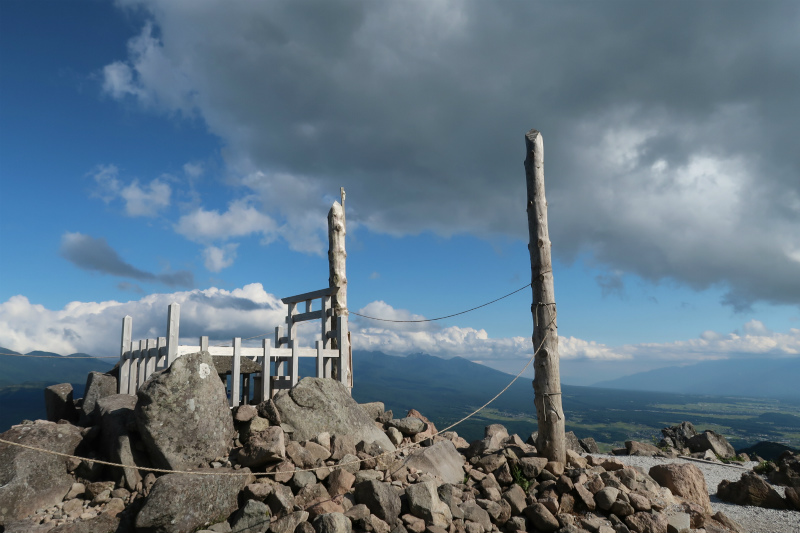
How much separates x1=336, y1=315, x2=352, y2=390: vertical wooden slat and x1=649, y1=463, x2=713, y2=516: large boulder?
27.2ft

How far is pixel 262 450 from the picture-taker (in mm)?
9086

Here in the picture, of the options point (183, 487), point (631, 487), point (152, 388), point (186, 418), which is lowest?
point (631, 487)

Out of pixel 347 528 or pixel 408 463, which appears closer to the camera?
pixel 347 528

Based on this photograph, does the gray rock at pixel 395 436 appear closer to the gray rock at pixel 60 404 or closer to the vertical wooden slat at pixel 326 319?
the vertical wooden slat at pixel 326 319

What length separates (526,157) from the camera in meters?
12.3

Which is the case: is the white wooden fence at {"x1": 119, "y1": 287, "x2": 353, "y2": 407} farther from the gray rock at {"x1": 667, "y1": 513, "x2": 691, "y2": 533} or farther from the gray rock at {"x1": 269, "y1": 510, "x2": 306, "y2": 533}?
the gray rock at {"x1": 667, "y1": 513, "x2": 691, "y2": 533}

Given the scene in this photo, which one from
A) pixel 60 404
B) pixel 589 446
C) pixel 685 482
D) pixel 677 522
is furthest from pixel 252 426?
pixel 589 446

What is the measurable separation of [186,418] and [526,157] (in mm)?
9563

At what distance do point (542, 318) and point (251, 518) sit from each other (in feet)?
24.0

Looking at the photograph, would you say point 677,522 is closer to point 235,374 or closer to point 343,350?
point 343,350

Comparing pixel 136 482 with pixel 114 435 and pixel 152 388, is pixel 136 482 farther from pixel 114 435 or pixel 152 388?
pixel 152 388

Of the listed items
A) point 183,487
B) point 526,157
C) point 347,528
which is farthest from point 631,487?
point 183,487

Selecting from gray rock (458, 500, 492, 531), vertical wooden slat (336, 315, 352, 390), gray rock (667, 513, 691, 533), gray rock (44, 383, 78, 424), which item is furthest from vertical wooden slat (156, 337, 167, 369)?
gray rock (667, 513, 691, 533)

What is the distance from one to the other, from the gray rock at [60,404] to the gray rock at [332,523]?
387 inches
